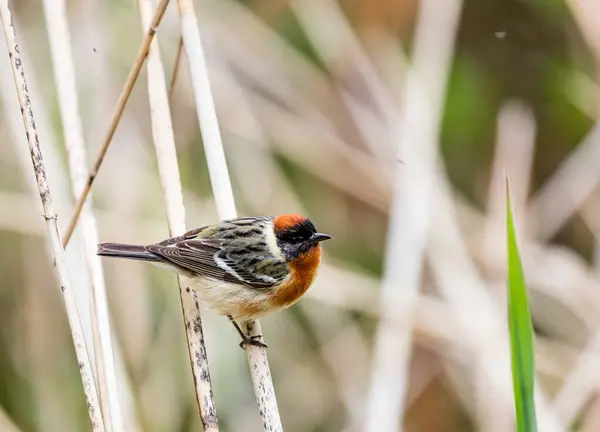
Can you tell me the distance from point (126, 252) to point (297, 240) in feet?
2.35

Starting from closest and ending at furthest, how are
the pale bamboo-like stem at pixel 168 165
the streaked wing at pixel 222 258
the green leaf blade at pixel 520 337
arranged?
the green leaf blade at pixel 520 337 → the pale bamboo-like stem at pixel 168 165 → the streaked wing at pixel 222 258

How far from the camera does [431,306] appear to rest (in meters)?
4.42

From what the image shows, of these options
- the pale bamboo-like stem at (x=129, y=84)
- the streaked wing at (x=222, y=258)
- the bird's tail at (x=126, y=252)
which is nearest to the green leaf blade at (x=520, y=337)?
the pale bamboo-like stem at (x=129, y=84)

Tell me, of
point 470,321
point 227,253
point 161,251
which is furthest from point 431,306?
point 161,251

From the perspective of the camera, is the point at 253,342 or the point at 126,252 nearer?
the point at 253,342

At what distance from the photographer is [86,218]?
3004 mm

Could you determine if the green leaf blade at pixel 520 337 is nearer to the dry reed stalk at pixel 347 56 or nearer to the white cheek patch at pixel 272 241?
the white cheek patch at pixel 272 241

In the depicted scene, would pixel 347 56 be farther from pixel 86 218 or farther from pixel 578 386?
pixel 86 218

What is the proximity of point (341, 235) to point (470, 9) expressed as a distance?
1787 millimetres

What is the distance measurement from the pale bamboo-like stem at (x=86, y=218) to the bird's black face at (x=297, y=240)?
0.80 metres

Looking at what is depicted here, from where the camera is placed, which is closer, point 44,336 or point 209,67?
point 44,336

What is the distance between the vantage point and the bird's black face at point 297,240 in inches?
135

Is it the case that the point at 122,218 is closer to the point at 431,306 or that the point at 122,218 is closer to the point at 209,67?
the point at 209,67

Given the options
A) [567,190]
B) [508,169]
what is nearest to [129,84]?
[508,169]
